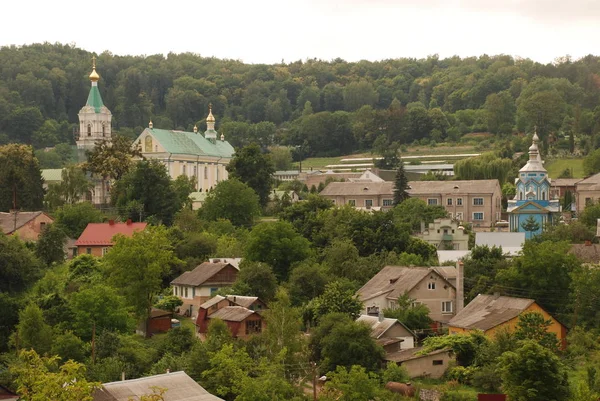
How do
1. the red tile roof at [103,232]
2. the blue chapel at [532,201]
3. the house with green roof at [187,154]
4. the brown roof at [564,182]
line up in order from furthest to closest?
the house with green roof at [187,154]
the brown roof at [564,182]
the blue chapel at [532,201]
the red tile roof at [103,232]

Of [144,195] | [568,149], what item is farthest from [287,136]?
[144,195]

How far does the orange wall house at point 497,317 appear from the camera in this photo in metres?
45.9

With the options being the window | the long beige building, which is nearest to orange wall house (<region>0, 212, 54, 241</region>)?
the window

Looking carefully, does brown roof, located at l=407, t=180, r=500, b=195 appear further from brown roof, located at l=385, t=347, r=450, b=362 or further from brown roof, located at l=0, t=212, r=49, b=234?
brown roof, located at l=385, t=347, r=450, b=362

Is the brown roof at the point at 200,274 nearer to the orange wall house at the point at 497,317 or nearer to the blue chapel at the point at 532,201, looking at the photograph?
Result: the orange wall house at the point at 497,317

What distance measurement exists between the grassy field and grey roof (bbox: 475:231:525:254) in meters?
27.3

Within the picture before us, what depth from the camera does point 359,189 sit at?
8631 centimetres

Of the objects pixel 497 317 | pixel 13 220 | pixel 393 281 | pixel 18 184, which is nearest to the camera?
pixel 497 317

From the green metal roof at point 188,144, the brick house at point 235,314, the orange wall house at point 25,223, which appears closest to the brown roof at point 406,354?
the brick house at point 235,314

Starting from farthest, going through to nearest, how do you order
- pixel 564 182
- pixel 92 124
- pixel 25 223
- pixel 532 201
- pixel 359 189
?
pixel 92 124, pixel 564 182, pixel 359 189, pixel 532 201, pixel 25 223

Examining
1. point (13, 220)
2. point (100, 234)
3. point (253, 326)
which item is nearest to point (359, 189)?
point (100, 234)

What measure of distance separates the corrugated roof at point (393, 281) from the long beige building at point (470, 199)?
27.6m

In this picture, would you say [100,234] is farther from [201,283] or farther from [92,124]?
[92,124]

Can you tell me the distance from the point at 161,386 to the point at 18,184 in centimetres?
4233
